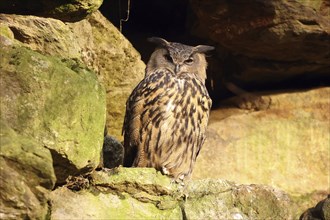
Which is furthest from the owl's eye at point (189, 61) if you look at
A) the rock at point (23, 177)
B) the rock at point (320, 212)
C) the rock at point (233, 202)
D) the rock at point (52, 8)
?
the rock at point (23, 177)

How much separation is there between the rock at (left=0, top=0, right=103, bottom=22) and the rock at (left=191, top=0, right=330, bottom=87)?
236cm

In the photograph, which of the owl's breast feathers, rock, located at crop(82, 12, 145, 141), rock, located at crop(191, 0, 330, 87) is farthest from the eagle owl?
rock, located at crop(191, 0, 330, 87)

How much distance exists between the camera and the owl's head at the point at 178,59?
14.7ft

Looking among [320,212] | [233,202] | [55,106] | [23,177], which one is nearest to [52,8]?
[55,106]

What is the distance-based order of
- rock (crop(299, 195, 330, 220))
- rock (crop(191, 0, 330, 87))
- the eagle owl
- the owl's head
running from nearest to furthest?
the eagle owl, rock (crop(299, 195, 330, 220)), the owl's head, rock (crop(191, 0, 330, 87))

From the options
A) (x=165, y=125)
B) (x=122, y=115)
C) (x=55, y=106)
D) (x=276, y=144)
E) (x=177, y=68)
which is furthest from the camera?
(x=276, y=144)

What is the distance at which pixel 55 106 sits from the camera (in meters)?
2.46

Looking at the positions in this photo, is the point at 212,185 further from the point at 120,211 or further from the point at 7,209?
the point at 7,209

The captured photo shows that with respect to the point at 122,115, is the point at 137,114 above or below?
above

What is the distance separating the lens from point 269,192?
3.29 m

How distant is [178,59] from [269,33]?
0.86m

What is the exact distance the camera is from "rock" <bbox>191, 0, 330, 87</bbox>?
498cm

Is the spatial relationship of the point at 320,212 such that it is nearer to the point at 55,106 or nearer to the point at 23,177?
the point at 55,106

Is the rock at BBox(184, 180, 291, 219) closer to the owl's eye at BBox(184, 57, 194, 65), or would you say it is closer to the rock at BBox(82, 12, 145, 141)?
the owl's eye at BBox(184, 57, 194, 65)
